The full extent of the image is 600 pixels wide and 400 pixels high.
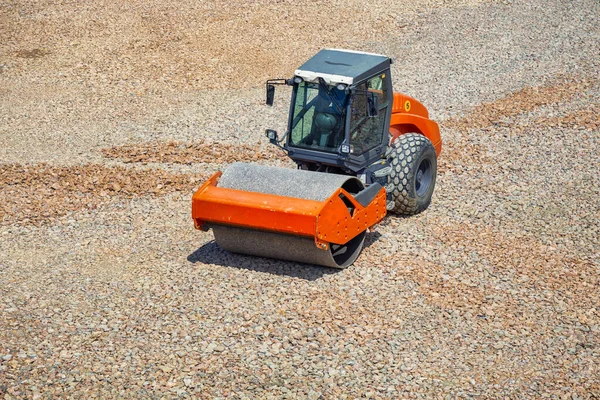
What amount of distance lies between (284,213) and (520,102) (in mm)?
8938

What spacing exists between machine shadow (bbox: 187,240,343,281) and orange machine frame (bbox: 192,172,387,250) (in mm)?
577

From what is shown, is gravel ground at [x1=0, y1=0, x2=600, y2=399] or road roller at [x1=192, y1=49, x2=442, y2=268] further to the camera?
road roller at [x1=192, y1=49, x2=442, y2=268]

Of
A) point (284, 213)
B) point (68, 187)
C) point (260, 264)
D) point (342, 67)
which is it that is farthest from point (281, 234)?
point (68, 187)

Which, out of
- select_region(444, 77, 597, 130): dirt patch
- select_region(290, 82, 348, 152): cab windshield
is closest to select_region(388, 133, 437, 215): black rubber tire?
select_region(290, 82, 348, 152): cab windshield

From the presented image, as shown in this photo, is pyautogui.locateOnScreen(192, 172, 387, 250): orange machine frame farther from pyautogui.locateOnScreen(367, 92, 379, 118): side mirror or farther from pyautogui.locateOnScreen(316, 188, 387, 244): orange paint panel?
pyautogui.locateOnScreen(367, 92, 379, 118): side mirror

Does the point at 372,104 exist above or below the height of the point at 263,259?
above

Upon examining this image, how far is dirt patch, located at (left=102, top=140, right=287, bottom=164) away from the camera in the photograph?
45.3ft

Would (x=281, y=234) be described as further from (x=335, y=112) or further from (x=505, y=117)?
(x=505, y=117)

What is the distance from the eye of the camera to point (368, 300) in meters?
8.95

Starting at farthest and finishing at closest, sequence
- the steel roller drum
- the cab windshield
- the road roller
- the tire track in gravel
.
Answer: the tire track in gravel < the cab windshield < the steel roller drum < the road roller

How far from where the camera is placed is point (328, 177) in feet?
31.1

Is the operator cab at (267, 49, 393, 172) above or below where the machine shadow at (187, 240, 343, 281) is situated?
above

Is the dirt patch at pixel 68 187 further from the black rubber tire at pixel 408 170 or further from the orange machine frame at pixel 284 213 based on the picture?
the black rubber tire at pixel 408 170

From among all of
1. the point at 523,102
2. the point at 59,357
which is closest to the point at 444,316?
the point at 59,357
